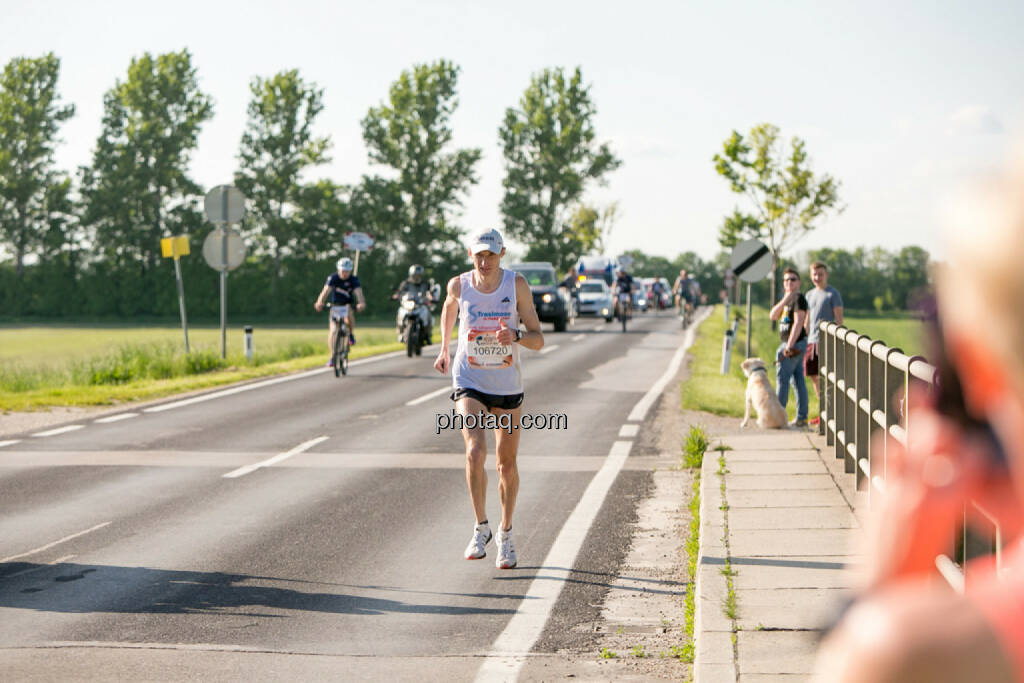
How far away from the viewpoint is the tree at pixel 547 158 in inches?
3369

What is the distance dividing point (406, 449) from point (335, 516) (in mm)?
3427

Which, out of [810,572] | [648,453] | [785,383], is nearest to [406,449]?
[648,453]

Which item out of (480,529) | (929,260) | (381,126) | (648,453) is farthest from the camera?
(381,126)

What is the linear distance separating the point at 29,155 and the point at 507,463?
6451 cm

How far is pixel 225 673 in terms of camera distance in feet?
17.7

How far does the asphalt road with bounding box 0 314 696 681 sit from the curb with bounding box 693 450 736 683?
0.61 m

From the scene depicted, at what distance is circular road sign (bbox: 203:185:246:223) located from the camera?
873 inches

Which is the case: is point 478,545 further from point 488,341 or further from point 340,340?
point 340,340

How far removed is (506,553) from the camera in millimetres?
7453

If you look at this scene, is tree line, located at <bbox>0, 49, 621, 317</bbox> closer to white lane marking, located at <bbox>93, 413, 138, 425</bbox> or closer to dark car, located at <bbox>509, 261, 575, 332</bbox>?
dark car, located at <bbox>509, 261, 575, 332</bbox>

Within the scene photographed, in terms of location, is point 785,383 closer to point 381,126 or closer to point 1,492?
point 1,492

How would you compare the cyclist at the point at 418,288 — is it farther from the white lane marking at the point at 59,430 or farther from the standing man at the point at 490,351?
the standing man at the point at 490,351

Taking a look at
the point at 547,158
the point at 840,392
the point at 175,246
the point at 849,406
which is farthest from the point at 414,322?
the point at 547,158

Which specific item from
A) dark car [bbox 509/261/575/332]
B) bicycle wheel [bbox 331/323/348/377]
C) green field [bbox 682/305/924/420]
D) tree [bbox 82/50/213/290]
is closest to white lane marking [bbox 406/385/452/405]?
bicycle wheel [bbox 331/323/348/377]
